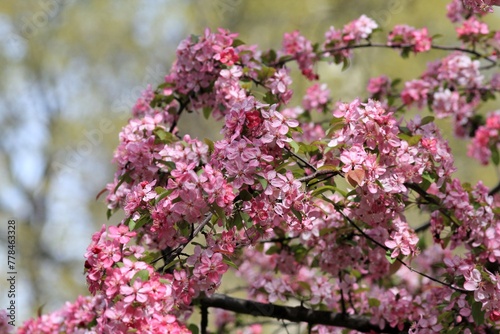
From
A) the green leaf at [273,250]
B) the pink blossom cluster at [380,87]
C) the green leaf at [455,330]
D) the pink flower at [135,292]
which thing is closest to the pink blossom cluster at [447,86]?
the pink blossom cluster at [380,87]

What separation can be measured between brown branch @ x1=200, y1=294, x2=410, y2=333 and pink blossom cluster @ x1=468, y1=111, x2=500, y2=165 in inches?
59.6

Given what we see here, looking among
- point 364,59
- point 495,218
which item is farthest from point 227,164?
point 364,59

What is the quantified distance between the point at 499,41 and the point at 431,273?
1.48 m

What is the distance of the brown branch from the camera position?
8.68ft

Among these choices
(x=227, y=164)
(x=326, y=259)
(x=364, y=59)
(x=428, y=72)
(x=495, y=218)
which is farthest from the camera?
(x=364, y=59)

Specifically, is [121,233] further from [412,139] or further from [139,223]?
[412,139]

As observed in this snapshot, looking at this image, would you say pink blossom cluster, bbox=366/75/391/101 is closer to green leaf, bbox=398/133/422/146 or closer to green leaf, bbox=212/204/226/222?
green leaf, bbox=398/133/422/146

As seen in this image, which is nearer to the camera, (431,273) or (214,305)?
(214,305)

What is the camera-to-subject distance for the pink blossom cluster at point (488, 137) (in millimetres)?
3711

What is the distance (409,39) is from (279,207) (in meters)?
1.90

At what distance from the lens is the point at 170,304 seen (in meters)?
1.88

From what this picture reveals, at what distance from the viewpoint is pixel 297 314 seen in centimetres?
266

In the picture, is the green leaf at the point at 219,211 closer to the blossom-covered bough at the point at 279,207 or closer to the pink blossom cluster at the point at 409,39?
the blossom-covered bough at the point at 279,207

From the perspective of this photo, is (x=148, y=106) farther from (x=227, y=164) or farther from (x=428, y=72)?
(x=428, y=72)
